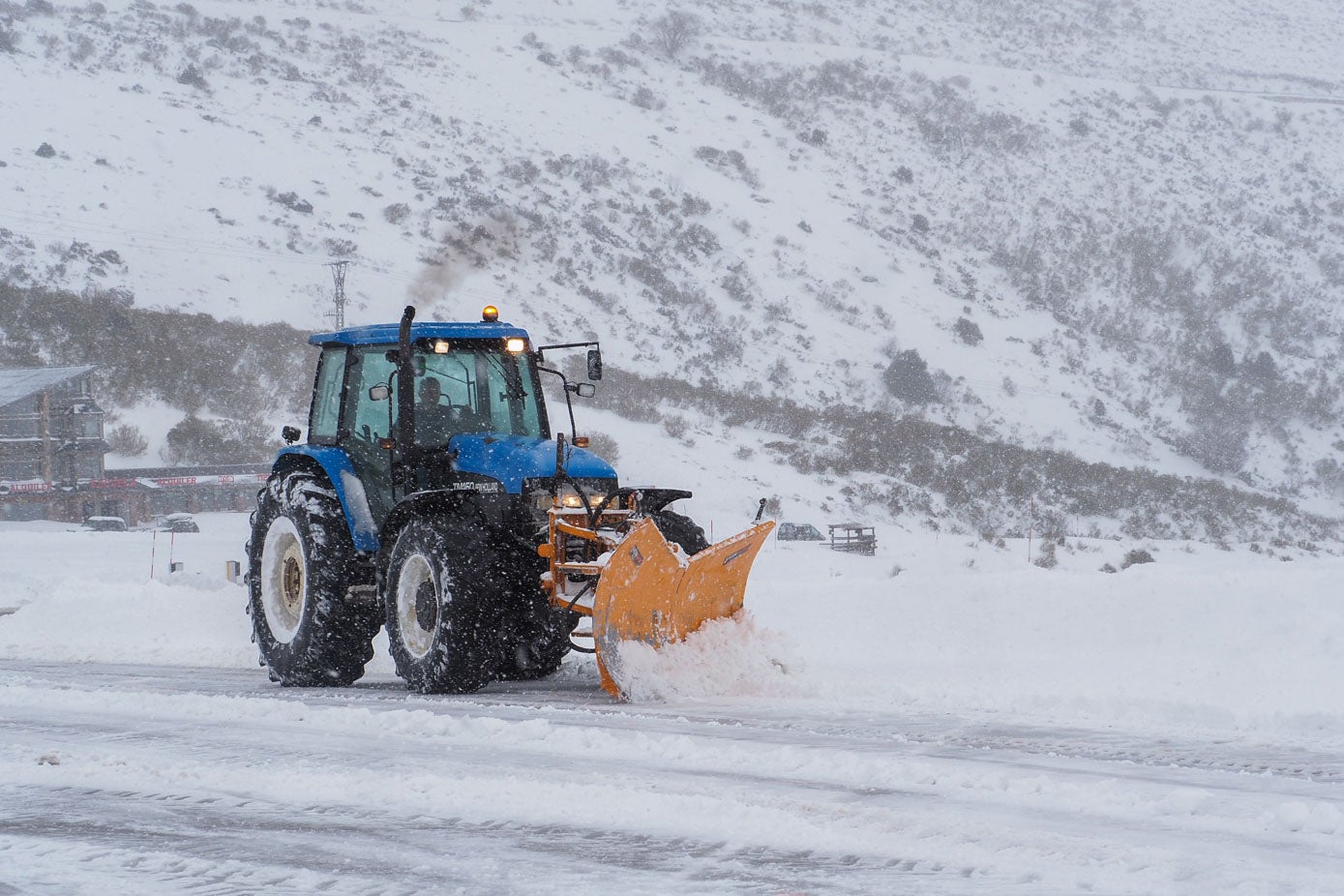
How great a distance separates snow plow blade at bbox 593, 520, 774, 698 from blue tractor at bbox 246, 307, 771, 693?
11mm

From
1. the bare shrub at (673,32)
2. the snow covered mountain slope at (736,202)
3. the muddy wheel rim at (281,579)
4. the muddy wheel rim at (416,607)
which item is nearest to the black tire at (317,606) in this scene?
the muddy wheel rim at (281,579)

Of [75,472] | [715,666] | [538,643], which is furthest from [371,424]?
[75,472]

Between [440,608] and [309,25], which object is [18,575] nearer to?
[440,608]

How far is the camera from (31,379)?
111 feet

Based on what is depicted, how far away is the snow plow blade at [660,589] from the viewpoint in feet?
24.5

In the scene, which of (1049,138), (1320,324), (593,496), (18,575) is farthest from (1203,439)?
A: (593,496)

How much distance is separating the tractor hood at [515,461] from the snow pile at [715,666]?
116 centimetres

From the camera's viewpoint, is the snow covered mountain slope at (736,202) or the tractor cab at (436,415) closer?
the tractor cab at (436,415)

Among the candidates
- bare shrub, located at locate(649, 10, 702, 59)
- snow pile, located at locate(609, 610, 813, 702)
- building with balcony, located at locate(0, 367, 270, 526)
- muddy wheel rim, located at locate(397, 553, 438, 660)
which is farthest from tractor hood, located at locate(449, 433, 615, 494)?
bare shrub, located at locate(649, 10, 702, 59)

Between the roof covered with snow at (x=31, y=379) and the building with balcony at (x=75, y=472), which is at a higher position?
the roof covered with snow at (x=31, y=379)

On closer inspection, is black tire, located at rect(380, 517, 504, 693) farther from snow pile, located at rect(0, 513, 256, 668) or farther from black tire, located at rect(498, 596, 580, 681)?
snow pile, located at rect(0, 513, 256, 668)

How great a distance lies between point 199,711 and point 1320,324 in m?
48.9

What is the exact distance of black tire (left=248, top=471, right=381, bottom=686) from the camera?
28.4 feet

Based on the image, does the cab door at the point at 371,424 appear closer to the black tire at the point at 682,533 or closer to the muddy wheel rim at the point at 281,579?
the muddy wheel rim at the point at 281,579
